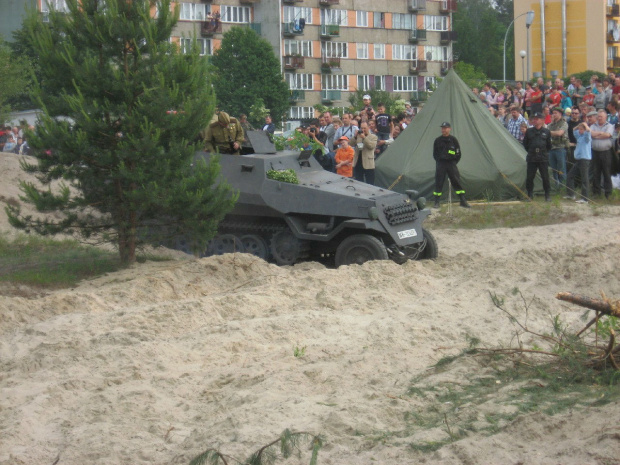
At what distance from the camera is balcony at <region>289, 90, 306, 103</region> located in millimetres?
63506

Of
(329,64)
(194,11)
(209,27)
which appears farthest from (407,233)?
(329,64)

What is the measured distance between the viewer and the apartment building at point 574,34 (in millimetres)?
65562

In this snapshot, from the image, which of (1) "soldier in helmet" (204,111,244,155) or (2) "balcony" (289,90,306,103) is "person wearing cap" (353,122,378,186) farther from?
(2) "balcony" (289,90,306,103)

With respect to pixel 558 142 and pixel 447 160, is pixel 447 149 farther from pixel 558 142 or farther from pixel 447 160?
pixel 558 142

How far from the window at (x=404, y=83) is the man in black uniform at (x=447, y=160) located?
176 feet

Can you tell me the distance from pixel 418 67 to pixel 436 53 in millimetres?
3112

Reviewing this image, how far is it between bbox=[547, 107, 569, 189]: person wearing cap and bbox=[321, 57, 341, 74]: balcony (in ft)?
155

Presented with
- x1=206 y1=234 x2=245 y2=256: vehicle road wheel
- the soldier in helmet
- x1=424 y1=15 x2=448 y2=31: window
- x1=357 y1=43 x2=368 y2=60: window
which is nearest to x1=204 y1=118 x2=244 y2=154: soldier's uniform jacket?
the soldier in helmet

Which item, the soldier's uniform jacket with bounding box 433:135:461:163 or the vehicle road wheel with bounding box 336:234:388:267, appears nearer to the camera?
the vehicle road wheel with bounding box 336:234:388:267

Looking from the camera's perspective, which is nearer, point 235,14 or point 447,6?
point 235,14

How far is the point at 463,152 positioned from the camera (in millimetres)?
20359

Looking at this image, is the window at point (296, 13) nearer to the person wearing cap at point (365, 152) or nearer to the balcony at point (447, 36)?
the balcony at point (447, 36)

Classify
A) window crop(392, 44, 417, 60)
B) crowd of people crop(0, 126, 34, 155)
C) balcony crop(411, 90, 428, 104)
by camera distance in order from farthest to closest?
window crop(392, 44, 417, 60)
balcony crop(411, 90, 428, 104)
crowd of people crop(0, 126, 34, 155)

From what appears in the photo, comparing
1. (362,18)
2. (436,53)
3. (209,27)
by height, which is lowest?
(436,53)
